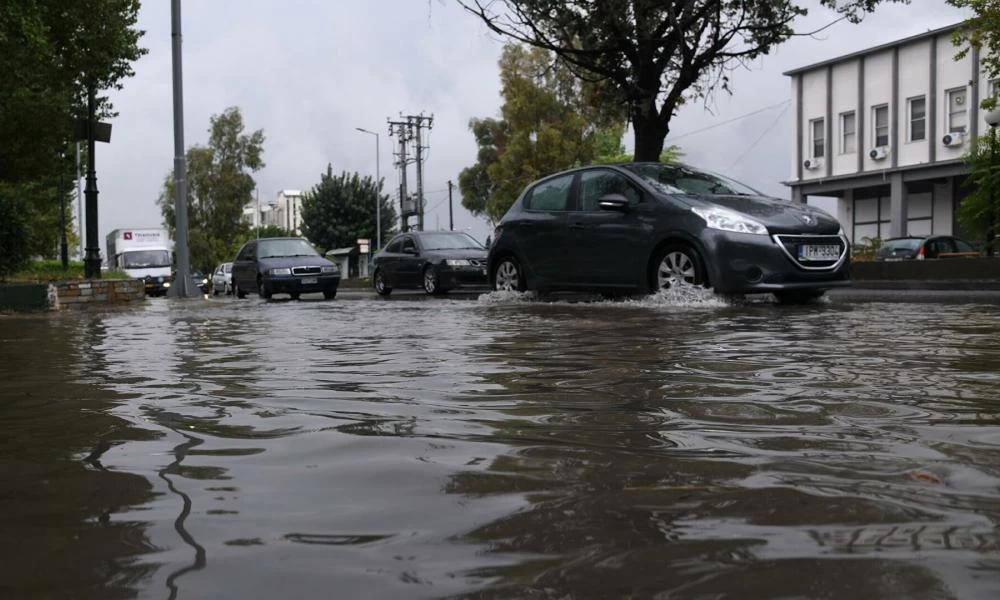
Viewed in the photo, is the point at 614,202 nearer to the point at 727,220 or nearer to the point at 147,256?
the point at 727,220

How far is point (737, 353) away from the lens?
5801mm

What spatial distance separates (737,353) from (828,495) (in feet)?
11.3

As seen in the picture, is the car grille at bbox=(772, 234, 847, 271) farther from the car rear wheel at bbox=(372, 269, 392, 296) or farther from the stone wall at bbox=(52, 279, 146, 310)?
the car rear wheel at bbox=(372, 269, 392, 296)

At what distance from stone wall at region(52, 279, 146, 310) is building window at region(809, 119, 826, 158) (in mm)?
30412

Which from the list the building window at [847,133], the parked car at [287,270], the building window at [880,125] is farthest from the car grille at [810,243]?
the building window at [847,133]

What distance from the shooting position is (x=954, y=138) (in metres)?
35.0

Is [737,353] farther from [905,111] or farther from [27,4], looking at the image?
[905,111]

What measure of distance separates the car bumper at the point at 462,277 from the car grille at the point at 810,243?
9819mm

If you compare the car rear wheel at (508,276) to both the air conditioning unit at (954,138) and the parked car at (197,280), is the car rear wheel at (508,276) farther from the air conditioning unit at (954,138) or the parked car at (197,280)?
the air conditioning unit at (954,138)

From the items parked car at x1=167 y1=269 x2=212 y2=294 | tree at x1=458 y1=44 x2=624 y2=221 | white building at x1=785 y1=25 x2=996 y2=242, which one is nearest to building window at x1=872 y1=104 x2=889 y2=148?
white building at x1=785 y1=25 x2=996 y2=242

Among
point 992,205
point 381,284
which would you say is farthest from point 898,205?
point 381,284

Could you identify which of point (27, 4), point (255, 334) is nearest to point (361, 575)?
point (255, 334)

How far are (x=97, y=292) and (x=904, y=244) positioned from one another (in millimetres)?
19623

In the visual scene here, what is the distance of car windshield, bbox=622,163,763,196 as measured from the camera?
11266mm
